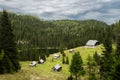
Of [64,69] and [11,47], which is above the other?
[11,47]

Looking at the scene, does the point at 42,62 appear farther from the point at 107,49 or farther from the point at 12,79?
the point at 12,79

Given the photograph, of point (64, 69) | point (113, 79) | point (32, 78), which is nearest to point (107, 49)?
point (32, 78)

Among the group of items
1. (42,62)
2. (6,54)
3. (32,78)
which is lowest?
(42,62)

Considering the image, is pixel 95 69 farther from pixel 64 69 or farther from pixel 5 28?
pixel 5 28

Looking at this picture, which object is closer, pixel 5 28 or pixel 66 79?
pixel 5 28

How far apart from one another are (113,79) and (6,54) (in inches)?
1646

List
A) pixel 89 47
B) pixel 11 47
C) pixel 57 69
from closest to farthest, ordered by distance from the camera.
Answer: pixel 11 47, pixel 57 69, pixel 89 47

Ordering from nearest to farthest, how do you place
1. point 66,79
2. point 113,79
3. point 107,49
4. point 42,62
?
point 113,79 < point 107,49 < point 66,79 < point 42,62

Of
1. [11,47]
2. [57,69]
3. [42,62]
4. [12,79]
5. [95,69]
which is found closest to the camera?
[12,79]

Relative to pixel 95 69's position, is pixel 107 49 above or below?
above

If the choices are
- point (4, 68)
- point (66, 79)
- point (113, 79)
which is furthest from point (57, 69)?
point (113, 79)

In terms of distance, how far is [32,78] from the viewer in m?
65.8

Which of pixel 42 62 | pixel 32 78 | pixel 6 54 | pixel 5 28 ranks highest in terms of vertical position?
pixel 5 28

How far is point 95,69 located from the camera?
97.9 m
